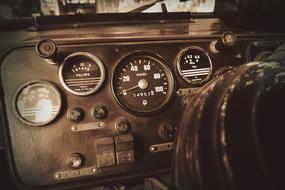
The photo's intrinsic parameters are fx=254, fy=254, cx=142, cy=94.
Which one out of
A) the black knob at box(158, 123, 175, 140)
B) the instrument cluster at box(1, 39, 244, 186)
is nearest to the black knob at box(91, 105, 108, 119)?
the instrument cluster at box(1, 39, 244, 186)

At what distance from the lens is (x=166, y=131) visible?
4.59 ft

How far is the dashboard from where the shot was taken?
1280 mm

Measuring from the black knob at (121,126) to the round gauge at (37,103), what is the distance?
0.31 meters

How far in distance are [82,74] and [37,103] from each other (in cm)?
28

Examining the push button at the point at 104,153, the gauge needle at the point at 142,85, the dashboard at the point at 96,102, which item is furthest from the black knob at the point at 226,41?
the push button at the point at 104,153

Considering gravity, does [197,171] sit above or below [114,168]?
above

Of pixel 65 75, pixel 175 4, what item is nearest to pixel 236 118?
pixel 65 75

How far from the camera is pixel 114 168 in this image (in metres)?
1.36

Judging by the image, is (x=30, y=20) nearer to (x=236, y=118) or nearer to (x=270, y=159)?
(x=236, y=118)

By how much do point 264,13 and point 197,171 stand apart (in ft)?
4.49

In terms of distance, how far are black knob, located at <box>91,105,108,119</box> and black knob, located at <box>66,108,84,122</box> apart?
0.07m

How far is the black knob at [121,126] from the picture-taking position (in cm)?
134

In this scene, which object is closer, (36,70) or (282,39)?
(36,70)

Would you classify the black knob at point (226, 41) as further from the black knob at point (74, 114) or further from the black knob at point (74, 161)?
the black knob at point (74, 161)
